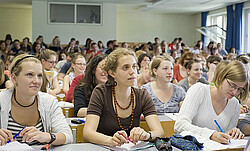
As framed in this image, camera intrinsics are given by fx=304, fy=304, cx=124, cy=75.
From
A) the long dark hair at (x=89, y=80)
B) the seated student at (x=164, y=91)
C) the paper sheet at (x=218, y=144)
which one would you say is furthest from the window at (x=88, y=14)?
the paper sheet at (x=218, y=144)

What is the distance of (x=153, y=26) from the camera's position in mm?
18328

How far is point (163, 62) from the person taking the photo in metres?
3.53

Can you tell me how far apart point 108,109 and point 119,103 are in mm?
93

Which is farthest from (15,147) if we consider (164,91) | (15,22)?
(15,22)

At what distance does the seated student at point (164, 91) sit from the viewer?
326cm

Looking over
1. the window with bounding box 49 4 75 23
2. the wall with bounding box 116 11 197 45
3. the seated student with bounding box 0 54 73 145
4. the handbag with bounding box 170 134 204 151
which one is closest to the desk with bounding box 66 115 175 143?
the seated student with bounding box 0 54 73 145

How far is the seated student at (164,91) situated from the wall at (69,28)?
10209 mm

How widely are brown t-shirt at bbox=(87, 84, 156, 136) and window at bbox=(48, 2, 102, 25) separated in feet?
37.5

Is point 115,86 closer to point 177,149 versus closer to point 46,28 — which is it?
point 177,149

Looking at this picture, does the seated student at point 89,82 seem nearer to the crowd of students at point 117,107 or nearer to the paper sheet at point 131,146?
the crowd of students at point 117,107

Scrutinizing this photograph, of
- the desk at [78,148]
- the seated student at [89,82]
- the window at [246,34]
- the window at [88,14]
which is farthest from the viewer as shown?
the window at [246,34]

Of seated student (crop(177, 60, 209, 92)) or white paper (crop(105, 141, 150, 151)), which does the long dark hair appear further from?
seated student (crop(177, 60, 209, 92))

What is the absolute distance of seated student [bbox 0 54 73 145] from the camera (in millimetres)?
1987

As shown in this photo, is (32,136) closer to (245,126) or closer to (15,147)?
(15,147)
